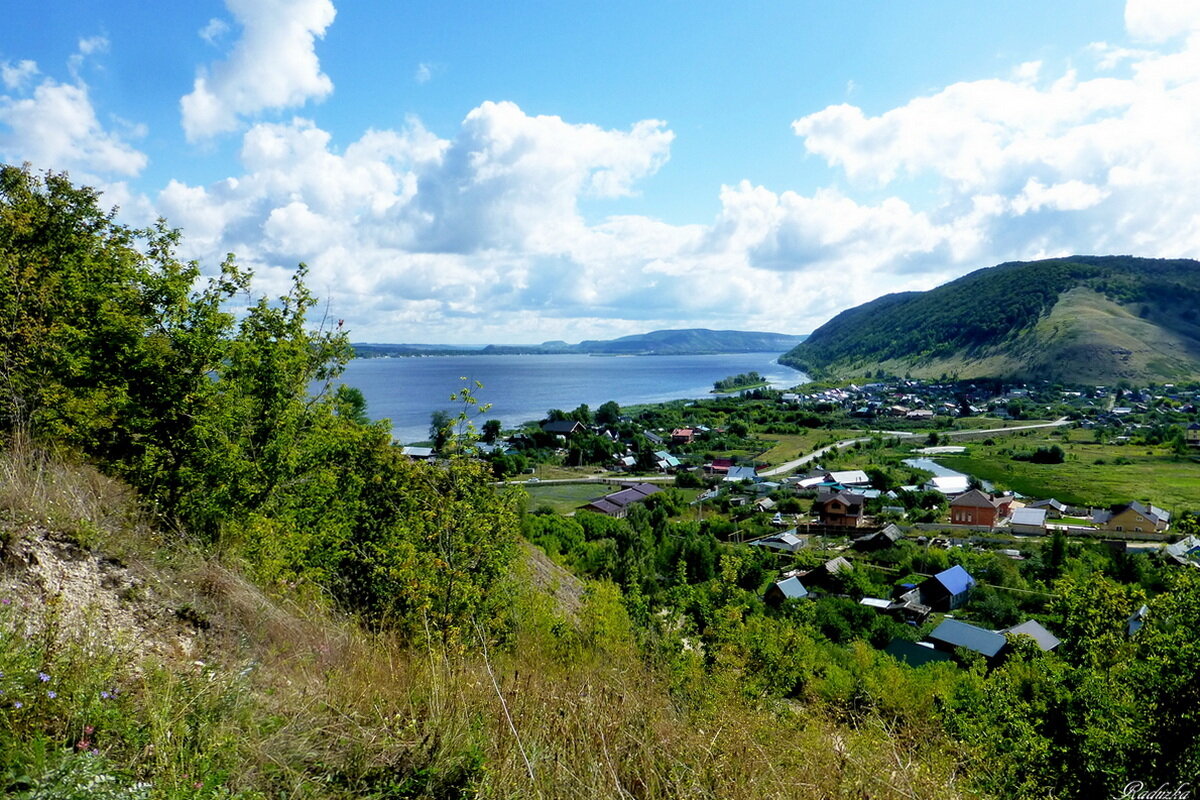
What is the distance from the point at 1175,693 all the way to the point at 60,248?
2000 centimetres

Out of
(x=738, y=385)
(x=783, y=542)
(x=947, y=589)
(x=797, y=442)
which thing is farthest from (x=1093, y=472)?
(x=738, y=385)

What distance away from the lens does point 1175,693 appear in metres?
7.57

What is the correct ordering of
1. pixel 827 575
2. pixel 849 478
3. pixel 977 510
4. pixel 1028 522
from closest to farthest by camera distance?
1. pixel 827 575
2. pixel 1028 522
3. pixel 977 510
4. pixel 849 478

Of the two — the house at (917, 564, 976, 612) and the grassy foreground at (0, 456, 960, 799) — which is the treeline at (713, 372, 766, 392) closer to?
the house at (917, 564, 976, 612)

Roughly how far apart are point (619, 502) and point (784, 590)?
2048 cm

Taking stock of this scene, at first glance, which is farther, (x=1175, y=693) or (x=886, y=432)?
(x=886, y=432)

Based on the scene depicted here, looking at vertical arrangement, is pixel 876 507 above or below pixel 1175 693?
below

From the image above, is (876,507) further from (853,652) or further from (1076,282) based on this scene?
(1076,282)

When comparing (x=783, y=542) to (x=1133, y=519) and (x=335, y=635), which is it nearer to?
(x=1133, y=519)

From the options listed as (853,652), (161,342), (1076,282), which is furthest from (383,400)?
(1076,282)

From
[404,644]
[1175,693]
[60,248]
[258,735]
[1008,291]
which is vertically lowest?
[1175,693]

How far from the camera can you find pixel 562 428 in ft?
278

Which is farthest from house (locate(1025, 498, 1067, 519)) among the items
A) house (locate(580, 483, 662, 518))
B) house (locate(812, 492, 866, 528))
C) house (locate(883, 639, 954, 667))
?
house (locate(883, 639, 954, 667))

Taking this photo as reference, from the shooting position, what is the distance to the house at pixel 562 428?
82944mm
